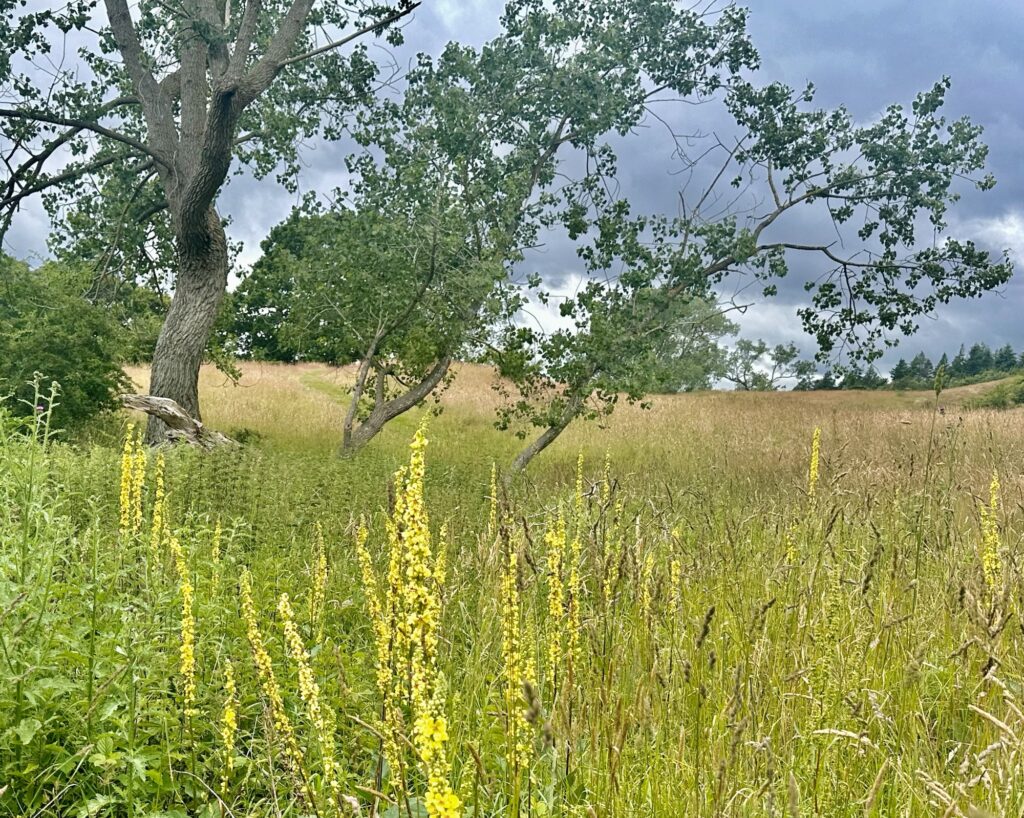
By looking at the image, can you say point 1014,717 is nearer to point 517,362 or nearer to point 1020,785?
point 1020,785

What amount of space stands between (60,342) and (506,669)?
13.0 meters

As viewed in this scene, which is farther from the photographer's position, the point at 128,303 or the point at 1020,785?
the point at 128,303

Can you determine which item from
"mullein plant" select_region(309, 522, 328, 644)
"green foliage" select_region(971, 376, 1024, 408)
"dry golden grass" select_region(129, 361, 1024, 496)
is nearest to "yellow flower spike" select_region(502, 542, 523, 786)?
"mullein plant" select_region(309, 522, 328, 644)

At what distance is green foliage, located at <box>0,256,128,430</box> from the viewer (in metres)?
12.1

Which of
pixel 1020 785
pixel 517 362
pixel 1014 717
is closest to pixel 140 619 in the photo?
pixel 1020 785

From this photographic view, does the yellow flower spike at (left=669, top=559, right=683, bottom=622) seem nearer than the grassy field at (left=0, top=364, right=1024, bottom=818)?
No

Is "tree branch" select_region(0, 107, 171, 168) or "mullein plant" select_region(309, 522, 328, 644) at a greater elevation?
"tree branch" select_region(0, 107, 171, 168)

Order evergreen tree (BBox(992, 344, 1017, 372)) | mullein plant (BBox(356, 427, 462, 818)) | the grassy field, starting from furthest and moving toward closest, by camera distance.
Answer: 1. evergreen tree (BBox(992, 344, 1017, 372))
2. the grassy field
3. mullein plant (BBox(356, 427, 462, 818))

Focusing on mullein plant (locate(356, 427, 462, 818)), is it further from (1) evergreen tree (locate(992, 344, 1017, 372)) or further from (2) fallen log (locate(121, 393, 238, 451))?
(1) evergreen tree (locate(992, 344, 1017, 372))

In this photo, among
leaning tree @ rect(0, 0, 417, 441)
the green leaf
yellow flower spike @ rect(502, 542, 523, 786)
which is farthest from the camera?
leaning tree @ rect(0, 0, 417, 441)

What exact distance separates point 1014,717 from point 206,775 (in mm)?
3372

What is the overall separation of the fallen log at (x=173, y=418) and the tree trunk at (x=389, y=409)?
6.01ft

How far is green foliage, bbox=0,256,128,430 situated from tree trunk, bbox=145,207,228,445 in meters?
1.63

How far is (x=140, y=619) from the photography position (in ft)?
12.4
